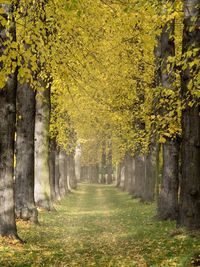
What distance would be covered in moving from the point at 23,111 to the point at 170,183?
21.0 feet

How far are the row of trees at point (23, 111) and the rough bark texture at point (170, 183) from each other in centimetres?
502

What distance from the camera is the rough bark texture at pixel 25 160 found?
18984 millimetres

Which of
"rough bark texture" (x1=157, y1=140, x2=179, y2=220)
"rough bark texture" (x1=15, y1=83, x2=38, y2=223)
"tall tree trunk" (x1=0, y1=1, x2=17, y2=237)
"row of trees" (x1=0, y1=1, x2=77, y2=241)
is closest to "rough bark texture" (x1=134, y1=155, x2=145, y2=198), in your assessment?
"row of trees" (x1=0, y1=1, x2=77, y2=241)

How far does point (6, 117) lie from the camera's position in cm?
1330

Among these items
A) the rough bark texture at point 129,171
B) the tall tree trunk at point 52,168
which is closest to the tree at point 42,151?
the tall tree trunk at point 52,168

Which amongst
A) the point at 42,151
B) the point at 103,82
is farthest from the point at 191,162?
the point at 103,82

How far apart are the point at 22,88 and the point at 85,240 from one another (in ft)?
22.2

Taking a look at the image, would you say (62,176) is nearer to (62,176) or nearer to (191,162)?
(62,176)

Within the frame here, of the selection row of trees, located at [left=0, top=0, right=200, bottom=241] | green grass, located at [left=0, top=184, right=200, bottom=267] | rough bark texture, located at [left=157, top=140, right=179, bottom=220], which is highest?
row of trees, located at [left=0, top=0, right=200, bottom=241]

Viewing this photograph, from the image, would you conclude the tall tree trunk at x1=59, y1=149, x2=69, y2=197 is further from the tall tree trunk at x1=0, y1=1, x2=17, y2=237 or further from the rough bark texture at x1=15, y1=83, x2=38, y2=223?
the tall tree trunk at x1=0, y1=1, x2=17, y2=237

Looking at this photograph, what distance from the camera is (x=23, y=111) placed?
63.4ft

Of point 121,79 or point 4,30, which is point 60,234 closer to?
point 4,30

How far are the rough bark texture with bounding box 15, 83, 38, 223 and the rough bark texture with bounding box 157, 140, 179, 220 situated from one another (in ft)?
16.7

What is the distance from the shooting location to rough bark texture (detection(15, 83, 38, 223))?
19.0 metres
